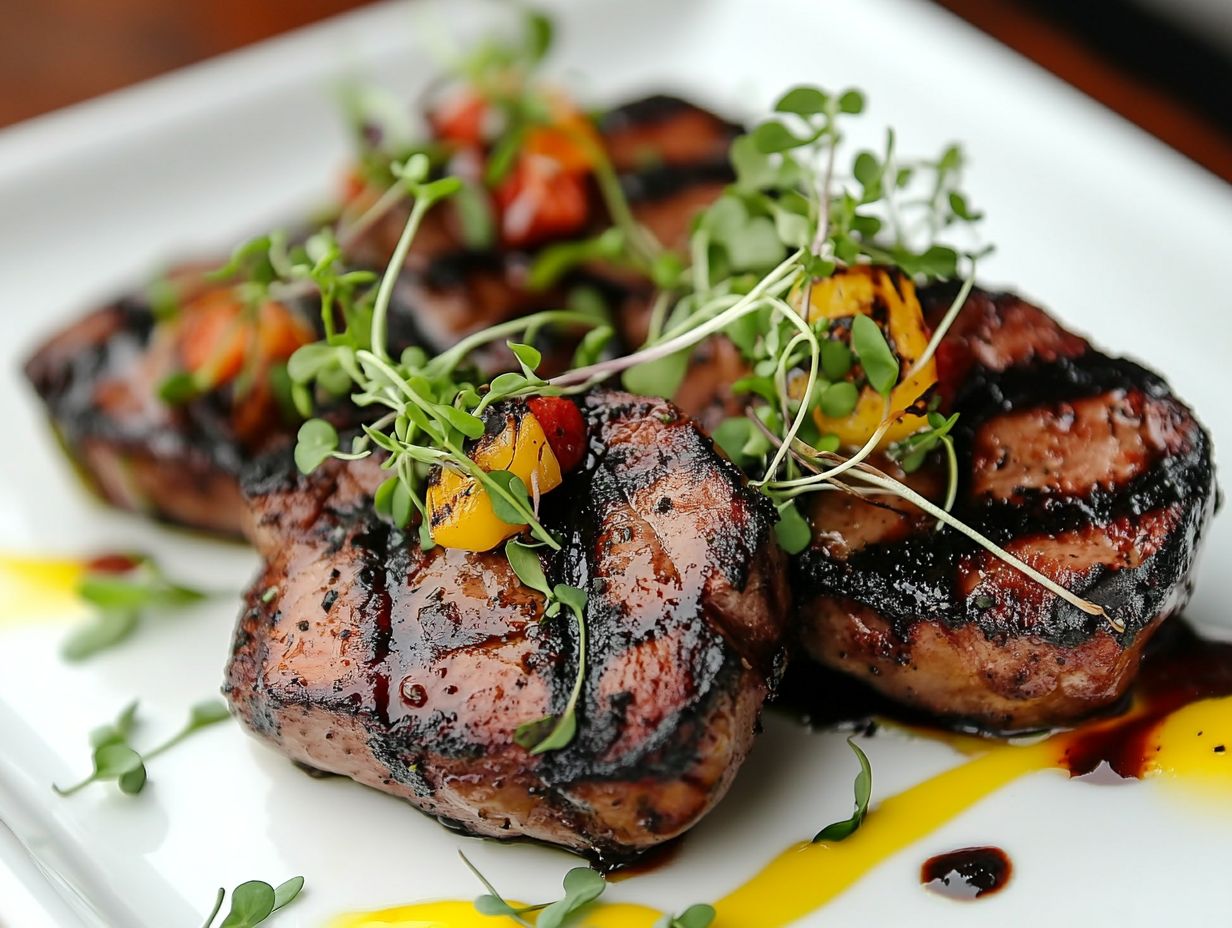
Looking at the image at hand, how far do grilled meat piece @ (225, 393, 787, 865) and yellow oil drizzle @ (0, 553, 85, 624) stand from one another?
1.06 metres

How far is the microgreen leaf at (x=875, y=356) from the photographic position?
267 centimetres

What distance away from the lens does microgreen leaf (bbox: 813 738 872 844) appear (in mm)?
2695

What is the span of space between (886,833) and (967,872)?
0.62 ft

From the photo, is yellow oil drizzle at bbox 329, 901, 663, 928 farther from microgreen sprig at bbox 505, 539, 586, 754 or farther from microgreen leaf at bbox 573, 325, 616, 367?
microgreen leaf at bbox 573, 325, 616, 367

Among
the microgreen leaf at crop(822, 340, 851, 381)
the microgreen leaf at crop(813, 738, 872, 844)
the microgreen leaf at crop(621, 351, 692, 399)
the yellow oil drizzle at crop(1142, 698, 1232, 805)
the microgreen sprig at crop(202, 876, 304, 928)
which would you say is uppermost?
the microgreen leaf at crop(822, 340, 851, 381)

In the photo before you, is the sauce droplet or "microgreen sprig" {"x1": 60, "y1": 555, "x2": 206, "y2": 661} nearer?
the sauce droplet

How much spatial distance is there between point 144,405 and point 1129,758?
9.68 feet

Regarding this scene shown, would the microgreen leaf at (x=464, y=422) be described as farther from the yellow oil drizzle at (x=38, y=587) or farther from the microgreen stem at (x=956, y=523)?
the yellow oil drizzle at (x=38, y=587)

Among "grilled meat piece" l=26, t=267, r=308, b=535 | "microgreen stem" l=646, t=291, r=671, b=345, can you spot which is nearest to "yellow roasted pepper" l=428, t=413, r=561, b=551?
"microgreen stem" l=646, t=291, r=671, b=345

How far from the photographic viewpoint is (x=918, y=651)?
Answer: 2.74m

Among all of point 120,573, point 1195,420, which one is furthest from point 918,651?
point 120,573

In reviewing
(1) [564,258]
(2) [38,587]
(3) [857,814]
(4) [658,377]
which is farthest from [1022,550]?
(2) [38,587]

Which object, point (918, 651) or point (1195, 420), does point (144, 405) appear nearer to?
point (918, 651)

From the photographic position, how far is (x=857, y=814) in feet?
8.86
